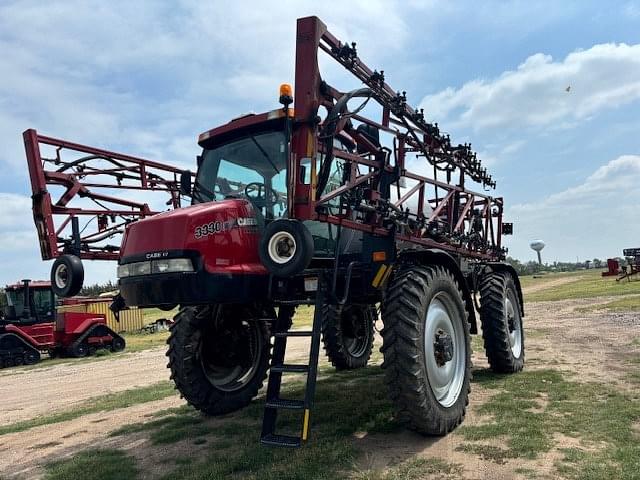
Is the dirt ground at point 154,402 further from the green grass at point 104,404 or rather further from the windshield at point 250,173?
the windshield at point 250,173

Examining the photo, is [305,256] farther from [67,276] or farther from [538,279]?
[538,279]

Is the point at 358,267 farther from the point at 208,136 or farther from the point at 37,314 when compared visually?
the point at 37,314

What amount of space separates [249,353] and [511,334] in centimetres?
412

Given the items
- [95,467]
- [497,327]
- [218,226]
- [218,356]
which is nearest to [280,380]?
[218,226]

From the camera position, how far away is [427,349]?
4859mm

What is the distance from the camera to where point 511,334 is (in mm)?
8102

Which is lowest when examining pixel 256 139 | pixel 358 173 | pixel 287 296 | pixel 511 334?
pixel 511 334

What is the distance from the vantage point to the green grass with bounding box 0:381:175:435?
7042mm

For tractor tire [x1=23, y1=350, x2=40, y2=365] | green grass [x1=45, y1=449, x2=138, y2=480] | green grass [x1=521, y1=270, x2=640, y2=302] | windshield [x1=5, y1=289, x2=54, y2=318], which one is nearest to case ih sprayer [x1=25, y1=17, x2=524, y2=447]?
green grass [x1=45, y1=449, x2=138, y2=480]

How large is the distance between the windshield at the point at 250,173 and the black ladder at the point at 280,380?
42.2 inches

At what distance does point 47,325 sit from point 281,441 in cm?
1605

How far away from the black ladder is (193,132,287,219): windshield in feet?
3.52

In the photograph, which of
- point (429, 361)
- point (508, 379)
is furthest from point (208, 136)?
point (508, 379)

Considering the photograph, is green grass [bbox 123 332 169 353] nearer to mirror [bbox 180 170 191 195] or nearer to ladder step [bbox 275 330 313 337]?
mirror [bbox 180 170 191 195]
